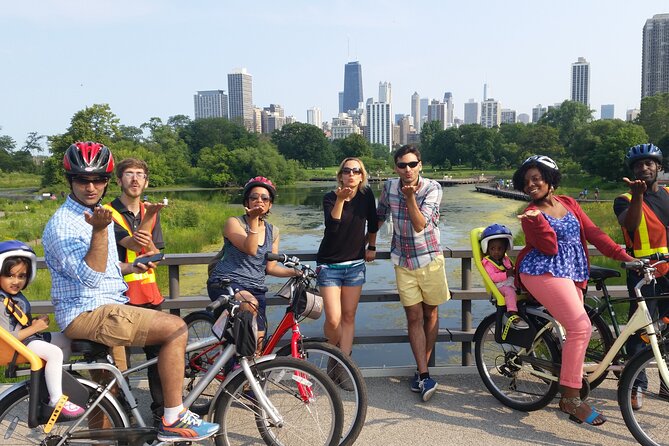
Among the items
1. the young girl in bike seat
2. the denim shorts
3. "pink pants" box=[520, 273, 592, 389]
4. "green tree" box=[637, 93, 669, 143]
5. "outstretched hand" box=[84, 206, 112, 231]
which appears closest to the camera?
"outstretched hand" box=[84, 206, 112, 231]

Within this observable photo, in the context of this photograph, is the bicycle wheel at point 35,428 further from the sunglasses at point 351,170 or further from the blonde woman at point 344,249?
the sunglasses at point 351,170

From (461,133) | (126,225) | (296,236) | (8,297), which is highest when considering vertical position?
(461,133)

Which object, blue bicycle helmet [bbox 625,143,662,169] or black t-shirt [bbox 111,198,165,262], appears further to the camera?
blue bicycle helmet [bbox 625,143,662,169]

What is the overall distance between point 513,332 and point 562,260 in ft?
2.16

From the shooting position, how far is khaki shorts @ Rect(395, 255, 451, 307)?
13.7 ft

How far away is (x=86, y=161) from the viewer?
2.99 m

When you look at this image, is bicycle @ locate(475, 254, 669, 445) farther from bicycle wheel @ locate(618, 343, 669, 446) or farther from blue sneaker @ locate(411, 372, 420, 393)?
blue sneaker @ locate(411, 372, 420, 393)

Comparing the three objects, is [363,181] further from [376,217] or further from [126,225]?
[126,225]

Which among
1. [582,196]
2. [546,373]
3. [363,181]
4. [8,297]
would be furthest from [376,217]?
[582,196]

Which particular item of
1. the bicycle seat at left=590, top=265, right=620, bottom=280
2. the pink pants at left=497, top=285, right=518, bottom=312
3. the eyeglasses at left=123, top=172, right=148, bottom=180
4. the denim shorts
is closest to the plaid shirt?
the denim shorts

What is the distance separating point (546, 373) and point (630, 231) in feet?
4.12

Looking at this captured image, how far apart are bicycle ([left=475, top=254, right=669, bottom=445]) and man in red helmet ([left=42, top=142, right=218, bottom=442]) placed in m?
2.25

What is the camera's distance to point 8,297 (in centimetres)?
311

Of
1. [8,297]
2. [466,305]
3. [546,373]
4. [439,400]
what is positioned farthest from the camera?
[466,305]
